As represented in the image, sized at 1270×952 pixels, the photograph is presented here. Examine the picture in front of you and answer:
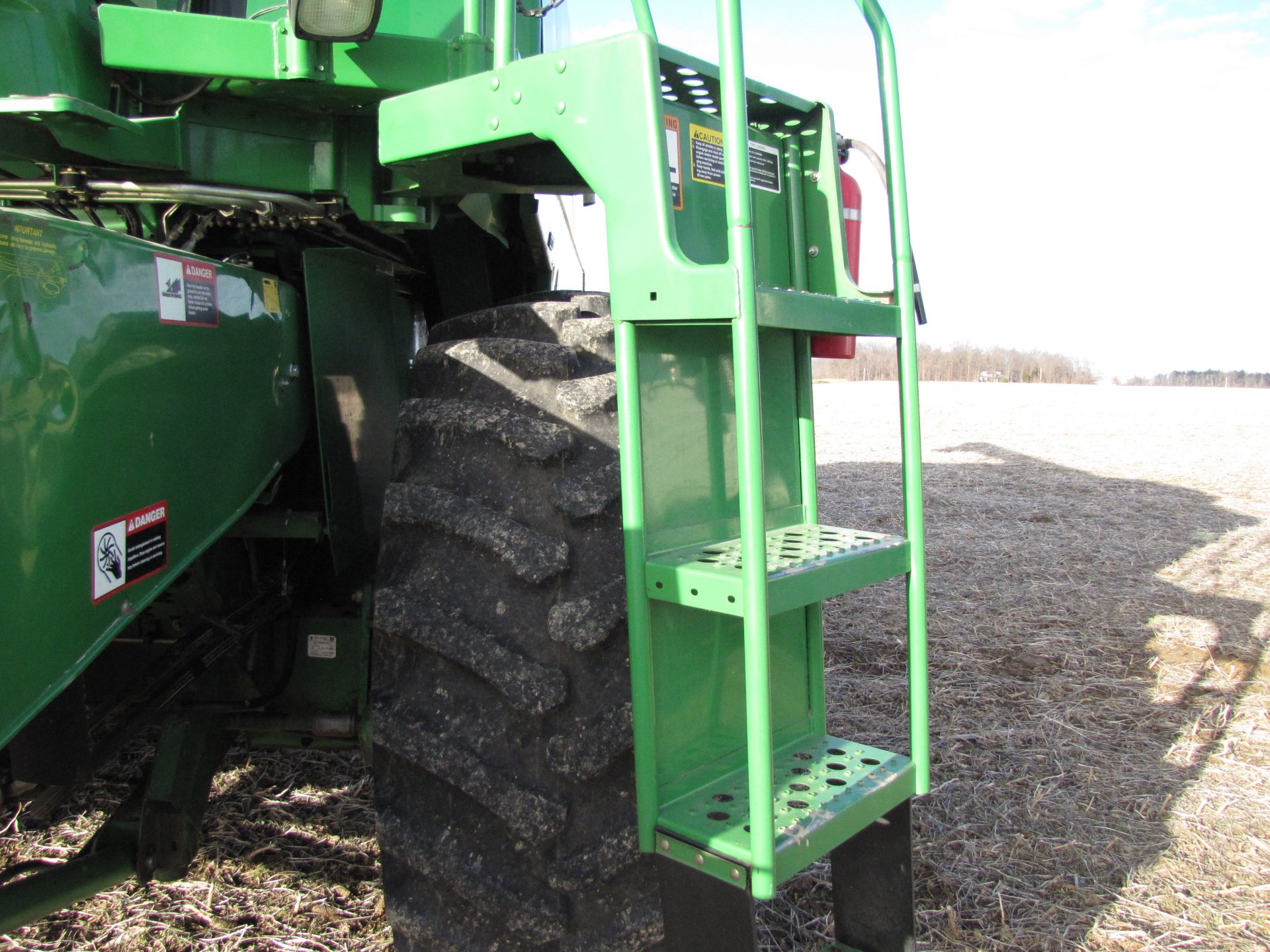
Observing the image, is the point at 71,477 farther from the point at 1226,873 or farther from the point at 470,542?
the point at 1226,873

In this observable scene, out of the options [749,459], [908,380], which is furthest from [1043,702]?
[749,459]

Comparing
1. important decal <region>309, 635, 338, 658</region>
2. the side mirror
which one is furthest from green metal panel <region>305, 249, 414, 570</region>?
the side mirror

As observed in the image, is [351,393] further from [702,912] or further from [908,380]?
[702,912]

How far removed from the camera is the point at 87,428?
57.6 inches

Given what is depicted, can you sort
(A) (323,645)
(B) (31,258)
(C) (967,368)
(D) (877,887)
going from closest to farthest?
(B) (31,258), (D) (877,887), (A) (323,645), (C) (967,368)

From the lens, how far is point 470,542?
170 centimetres

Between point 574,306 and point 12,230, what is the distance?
929 mm

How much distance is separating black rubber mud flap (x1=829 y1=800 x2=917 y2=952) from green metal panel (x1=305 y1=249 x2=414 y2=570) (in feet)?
3.98

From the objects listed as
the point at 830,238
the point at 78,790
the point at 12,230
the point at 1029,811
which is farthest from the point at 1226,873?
the point at 78,790

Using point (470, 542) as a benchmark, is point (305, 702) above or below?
below

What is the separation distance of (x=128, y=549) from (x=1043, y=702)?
3.19 metres

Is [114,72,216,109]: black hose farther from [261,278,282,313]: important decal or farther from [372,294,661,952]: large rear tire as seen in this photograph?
[372,294,661,952]: large rear tire

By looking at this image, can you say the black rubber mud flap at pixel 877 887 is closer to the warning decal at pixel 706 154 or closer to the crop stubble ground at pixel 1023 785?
the crop stubble ground at pixel 1023 785

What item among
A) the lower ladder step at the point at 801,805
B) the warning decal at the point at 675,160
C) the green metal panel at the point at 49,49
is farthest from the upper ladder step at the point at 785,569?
the green metal panel at the point at 49,49
